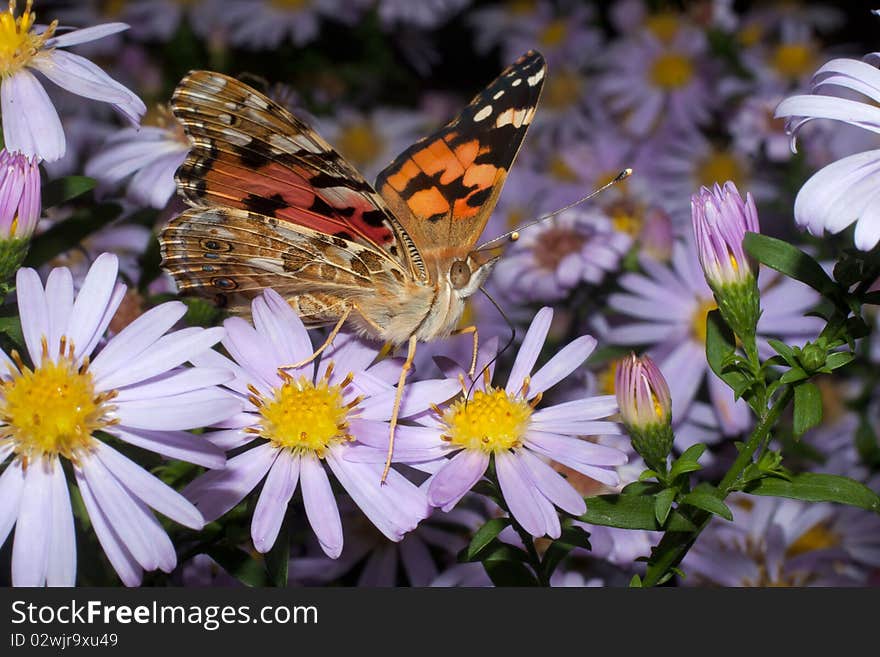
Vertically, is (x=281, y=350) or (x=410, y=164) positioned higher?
(x=410, y=164)

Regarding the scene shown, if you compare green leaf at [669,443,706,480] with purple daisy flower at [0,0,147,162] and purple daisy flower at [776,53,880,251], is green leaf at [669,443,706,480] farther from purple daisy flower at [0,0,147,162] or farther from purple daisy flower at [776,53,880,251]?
purple daisy flower at [0,0,147,162]

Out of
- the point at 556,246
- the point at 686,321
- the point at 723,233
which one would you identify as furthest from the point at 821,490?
the point at 556,246

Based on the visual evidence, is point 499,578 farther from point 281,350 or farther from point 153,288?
point 153,288

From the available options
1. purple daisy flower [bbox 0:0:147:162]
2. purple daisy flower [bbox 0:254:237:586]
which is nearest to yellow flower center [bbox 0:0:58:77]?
purple daisy flower [bbox 0:0:147:162]

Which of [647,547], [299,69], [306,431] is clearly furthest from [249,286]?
[299,69]

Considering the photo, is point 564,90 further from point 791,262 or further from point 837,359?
point 837,359

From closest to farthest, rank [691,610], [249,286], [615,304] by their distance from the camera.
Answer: [691,610] < [249,286] < [615,304]

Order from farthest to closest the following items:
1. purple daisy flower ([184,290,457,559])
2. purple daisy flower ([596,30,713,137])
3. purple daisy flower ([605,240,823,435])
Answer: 1. purple daisy flower ([596,30,713,137])
2. purple daisy flower ([605,240,823,435])
3. purple daisy flower ([184,290,457,559])
